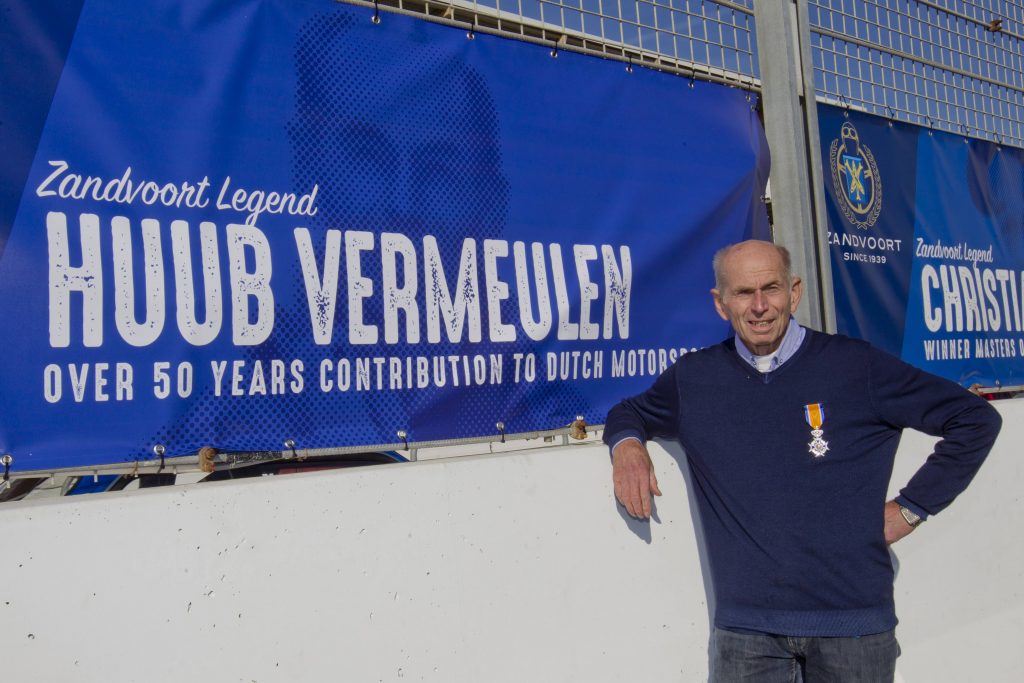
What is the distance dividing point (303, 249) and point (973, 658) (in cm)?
294

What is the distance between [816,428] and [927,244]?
320 cm

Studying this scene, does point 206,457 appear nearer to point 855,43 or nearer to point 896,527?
point 896,527

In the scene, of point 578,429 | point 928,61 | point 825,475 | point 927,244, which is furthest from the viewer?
point 928,61

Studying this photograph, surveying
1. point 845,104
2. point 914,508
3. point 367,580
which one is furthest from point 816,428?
point 845,104

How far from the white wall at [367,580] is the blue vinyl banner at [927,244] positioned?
7.51 feet

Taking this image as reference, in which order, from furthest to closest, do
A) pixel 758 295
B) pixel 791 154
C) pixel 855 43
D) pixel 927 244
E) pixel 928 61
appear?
1. pixel 928 61
2. pixel 927 244
3. pixel 855 43
4. pixel 791 154
5. pixel 758 295

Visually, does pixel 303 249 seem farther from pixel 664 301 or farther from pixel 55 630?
pixel 664 301

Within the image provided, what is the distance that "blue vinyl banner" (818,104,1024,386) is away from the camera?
4434mm

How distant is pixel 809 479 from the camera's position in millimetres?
2146

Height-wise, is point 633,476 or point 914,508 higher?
point 633,476

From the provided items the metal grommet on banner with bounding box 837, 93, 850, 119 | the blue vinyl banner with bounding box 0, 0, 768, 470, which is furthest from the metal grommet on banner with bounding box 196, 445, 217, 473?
the metal grommet on banner with bounding box 837, 93, 850, 119

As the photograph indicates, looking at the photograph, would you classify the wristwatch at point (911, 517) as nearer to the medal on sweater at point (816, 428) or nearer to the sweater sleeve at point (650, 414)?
the medal on sweater at point (816, 428)

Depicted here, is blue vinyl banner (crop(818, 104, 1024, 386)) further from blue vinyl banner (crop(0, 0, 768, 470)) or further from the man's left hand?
the man's left hand

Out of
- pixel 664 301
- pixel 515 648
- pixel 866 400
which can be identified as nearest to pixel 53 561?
pixel 515 648
